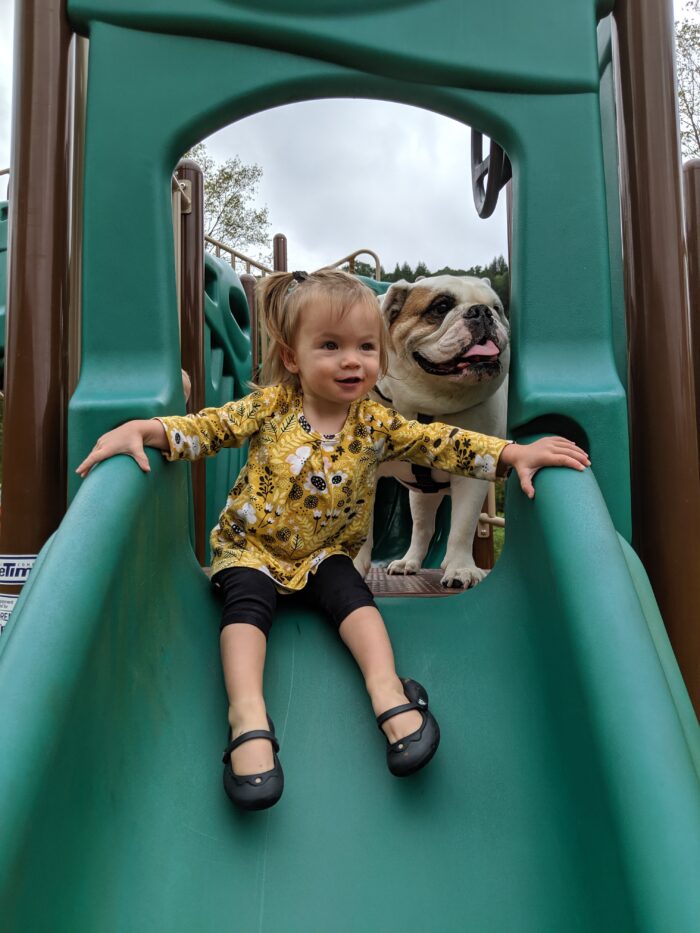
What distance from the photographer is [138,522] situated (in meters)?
1.08

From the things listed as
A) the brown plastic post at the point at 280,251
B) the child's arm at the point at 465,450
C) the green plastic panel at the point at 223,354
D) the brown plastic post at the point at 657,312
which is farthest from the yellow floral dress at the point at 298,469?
the brown plastic post at the point at 280,251

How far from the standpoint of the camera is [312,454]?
1346 mm

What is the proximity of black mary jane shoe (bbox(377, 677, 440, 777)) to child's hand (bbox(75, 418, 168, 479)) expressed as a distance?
0.52 metres

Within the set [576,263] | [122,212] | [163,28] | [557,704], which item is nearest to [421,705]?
[557,704]

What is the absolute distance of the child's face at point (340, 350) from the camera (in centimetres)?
130

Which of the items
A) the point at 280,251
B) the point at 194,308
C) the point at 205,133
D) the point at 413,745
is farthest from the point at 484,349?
the point at 280,251

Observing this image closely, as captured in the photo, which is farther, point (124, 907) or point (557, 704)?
point (557, 704)

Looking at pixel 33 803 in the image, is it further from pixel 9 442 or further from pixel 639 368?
pixel 639 368

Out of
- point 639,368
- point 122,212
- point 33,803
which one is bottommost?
point 33,803

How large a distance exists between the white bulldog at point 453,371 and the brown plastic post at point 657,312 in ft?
1.21

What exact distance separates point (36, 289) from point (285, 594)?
0.77 meters

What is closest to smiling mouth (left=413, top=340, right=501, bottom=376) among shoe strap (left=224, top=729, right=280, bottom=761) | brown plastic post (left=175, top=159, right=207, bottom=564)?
brown plastic post (left=175, top=159, right=207, bottom=564)

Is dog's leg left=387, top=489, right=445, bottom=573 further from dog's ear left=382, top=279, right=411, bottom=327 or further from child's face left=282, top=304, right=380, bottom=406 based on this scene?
child's face left=282, top=304, right=380, bottom=406

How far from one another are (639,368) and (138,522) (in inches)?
39.9
